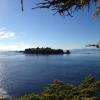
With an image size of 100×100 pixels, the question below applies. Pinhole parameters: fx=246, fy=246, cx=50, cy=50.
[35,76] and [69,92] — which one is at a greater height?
[69,92]

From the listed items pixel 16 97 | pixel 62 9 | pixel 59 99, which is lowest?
pixel 16 97

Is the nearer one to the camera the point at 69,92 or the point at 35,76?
the point at 69,92

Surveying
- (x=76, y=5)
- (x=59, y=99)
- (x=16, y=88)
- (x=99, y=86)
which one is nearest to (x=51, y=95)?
(x=59, y=99)

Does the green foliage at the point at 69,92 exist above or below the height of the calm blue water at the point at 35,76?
above

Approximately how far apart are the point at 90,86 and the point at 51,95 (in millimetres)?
3451

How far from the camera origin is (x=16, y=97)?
153 feet

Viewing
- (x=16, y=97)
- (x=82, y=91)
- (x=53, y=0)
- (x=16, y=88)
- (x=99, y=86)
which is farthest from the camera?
(x=16, y=88)

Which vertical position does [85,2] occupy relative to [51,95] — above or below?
above

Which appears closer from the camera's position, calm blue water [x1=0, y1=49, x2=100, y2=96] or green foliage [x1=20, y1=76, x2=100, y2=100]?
green foliage [x1=20, y1=76, x2=100, y2=100]

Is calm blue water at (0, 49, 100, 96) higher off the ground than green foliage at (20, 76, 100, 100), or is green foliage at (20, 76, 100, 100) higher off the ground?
green foliage at (20, 76, 100, 100)

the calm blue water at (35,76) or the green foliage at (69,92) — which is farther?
the calm blue water at (35,76)

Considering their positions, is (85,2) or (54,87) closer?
(85,2)

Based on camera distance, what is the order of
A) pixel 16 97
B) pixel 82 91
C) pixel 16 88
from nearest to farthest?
1. pixel 82 91
2. pixel 16 97
3. pixel 16 88

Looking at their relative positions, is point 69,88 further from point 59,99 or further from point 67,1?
point 67,1
